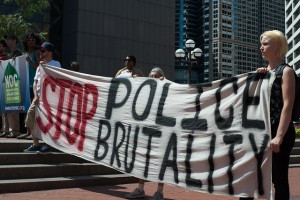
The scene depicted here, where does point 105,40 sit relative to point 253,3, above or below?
below

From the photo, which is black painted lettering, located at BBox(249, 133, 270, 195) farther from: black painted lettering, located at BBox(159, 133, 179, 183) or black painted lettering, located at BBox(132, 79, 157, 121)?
black painted lettering, located at BBox(132, 79, 157, 121)

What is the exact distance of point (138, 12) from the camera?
5847cm

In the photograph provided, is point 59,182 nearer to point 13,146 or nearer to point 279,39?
point 13,146

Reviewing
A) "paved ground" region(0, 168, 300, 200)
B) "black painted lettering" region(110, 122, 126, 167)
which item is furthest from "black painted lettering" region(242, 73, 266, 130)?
"paved ground" region(0, 168, 300, 200)

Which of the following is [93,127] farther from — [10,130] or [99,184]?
[10,130]

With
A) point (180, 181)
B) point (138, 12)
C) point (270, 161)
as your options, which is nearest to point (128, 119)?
point (180, 181)

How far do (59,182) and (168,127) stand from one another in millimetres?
2207

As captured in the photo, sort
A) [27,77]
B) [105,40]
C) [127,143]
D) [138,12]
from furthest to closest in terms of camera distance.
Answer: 1. [138,12]
2. [105,40]
3. [27,77]
4. [127,143]

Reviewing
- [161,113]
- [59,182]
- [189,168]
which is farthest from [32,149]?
[189,168]

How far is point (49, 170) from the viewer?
702 cm

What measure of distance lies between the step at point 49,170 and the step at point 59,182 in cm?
14

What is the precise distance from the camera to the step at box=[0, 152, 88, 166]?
6.98 meters

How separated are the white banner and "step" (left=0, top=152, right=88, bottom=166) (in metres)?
0.33

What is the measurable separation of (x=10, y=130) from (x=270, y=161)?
22.7 ft
